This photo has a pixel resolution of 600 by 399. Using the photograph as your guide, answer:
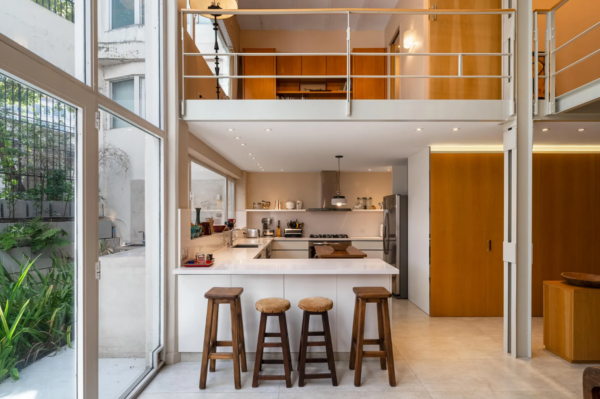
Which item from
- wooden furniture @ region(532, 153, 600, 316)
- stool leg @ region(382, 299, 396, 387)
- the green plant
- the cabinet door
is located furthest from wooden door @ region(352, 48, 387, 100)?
the green plant

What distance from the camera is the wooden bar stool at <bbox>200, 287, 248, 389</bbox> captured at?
3010mm

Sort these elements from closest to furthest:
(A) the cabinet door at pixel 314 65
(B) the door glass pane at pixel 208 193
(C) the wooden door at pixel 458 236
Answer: (B) the door glass pane at pixel 208 193
(C) the wooden door at pixel 458 236
(A) the cabinet door at pixel 314 65

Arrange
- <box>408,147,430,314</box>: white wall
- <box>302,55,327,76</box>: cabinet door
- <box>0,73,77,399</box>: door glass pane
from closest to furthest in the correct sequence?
<box>0,73,77,399</box>: door glass pane, <box>408,147,430,314</box>: white wall, <box>302,55,327,76</box>: cabinet door

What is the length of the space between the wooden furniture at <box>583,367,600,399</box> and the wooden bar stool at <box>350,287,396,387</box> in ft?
5.45

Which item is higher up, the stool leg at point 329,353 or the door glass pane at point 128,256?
the door glass pane at point 128,256

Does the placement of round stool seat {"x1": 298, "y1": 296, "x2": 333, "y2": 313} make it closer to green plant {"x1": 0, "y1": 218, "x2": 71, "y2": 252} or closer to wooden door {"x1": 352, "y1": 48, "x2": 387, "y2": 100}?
green plant {"x1": 0, "y1": 218, "x2": 71, "y2": 252}

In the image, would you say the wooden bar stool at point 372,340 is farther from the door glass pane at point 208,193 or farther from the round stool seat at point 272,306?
the door glass pane at point 208,193

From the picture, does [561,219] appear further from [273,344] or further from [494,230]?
[273,344]

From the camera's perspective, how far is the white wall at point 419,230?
17.1ft

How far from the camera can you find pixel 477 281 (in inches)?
200

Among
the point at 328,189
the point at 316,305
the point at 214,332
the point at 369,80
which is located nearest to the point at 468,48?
the point at 369,80

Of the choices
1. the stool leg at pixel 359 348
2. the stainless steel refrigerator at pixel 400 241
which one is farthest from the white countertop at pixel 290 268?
the stainless steel refrigerator at pixel 400 241

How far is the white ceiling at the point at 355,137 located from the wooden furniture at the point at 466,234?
0.38 m

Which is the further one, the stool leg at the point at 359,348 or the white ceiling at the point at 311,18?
the white ceiling at the point at 311,18
